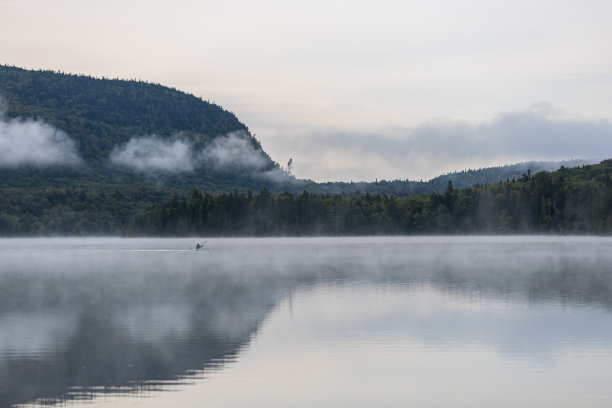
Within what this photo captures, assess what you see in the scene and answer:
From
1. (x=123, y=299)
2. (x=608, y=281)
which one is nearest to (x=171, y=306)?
(x=123, y=299)

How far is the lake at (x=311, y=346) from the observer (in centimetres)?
2181

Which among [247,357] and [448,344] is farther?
[448,344]

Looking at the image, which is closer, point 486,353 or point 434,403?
point 434,403

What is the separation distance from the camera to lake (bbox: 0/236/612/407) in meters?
21.8

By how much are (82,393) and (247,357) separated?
6.68 meters

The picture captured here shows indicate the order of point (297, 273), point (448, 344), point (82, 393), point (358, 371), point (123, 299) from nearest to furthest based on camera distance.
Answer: point (82, 393) → point (358, 371) → point (448, 344) → point (123, 299) → point (297, 273)

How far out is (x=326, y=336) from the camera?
31.7 meters

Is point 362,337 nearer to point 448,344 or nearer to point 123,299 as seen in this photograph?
point 448,344

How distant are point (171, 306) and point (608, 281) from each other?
110 ft

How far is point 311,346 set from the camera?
29484 mm

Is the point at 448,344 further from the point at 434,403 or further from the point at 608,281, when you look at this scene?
the point at 608,281

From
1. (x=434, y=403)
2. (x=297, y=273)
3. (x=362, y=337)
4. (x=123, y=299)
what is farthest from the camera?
(x=297, y=273)

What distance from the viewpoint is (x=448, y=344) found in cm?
2933

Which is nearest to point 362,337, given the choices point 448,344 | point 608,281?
point 448,344
